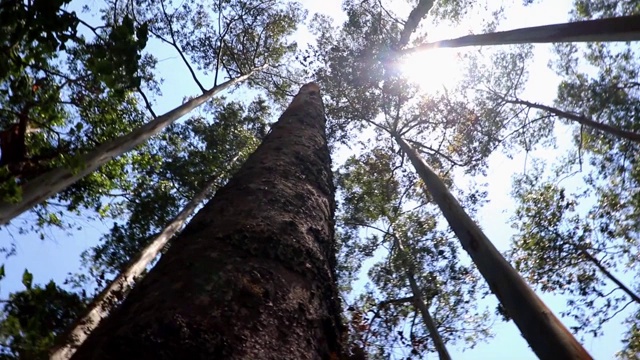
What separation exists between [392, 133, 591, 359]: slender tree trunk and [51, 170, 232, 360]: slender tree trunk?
2316 millimetres

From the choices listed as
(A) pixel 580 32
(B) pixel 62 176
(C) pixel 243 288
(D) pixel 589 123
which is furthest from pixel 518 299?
(D) pixel 589 123

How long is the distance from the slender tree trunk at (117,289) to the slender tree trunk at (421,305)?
198 inches

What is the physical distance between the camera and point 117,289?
255cm

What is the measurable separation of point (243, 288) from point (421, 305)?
29.7ft

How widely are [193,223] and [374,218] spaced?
10757 mm

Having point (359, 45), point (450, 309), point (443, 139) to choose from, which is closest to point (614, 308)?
point (450, 309)

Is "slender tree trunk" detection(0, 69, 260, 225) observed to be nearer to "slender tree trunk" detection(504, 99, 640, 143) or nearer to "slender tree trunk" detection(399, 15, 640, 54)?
"slender tree trunk" detection(399, 15, 640, 54)

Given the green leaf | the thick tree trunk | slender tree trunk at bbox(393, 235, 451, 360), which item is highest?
slender tree trunk at bbox(393, 235, 451, 360)

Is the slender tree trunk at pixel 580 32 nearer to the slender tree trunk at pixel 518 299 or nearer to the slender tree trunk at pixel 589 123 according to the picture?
the slender tree trunk at pixel 518 299

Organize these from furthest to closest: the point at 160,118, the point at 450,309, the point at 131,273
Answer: the point at 450,309, the point at 160,118, the point at 131,273

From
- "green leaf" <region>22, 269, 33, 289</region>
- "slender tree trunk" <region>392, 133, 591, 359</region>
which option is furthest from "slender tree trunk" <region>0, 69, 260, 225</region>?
"slender tree trunk" <region>392, 133, 591, 359</region>

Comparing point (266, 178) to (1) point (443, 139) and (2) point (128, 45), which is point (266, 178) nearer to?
(2) point (128, 45)

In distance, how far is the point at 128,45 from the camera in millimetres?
2186

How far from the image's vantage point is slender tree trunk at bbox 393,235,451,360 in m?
8.82
